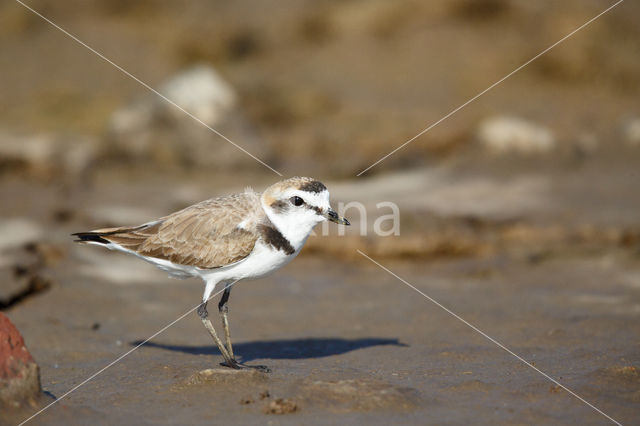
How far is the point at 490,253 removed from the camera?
451 inches

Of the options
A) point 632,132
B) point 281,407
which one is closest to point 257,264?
point 281,407

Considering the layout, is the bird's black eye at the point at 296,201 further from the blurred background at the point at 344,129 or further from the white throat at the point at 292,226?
the blurred background at the point at 344,129

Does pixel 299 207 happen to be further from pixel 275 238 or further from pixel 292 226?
pixel 275 238

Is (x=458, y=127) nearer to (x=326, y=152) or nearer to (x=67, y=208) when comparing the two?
(x=326, y=152)

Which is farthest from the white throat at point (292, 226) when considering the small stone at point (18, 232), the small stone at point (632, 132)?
the small stone at point (632, 132)

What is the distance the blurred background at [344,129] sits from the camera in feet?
37.0

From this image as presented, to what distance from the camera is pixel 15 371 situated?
5195mm

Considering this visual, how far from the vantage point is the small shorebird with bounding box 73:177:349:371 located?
22.1 ft

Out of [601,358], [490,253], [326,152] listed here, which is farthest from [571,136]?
[601,358]

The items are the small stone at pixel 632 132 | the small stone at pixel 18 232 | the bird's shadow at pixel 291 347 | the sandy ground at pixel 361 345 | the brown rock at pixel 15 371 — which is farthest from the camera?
the small stone at pixel 632 132

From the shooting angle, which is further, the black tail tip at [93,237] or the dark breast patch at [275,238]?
the black tail tip at [93,237]

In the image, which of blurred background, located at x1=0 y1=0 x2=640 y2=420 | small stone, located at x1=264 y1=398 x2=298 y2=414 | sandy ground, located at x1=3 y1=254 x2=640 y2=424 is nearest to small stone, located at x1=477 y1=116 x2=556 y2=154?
blurred background, located at x1=0 y1=0 x2=640 y2=420

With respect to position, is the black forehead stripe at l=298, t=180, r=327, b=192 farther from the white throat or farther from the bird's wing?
the bird's wing

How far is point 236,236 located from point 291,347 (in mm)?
1686
